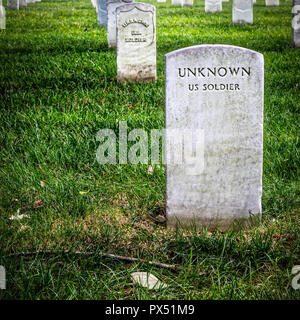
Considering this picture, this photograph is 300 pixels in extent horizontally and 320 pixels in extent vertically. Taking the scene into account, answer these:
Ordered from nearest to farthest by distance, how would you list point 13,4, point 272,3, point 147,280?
point 147,280
point 13,4
point 272,3

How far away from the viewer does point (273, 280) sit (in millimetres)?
2828

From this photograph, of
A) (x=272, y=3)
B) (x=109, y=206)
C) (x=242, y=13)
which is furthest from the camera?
(x=272, y=3)

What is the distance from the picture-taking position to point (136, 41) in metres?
7.30

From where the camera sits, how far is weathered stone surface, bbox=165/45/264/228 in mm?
3311

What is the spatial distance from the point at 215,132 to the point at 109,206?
35.6 inches

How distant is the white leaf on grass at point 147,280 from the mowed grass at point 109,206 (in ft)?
0.12

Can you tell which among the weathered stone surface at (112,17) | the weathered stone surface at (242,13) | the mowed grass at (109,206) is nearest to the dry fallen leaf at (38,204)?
the mowed grass at (109,206)

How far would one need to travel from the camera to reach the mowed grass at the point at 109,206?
276cm

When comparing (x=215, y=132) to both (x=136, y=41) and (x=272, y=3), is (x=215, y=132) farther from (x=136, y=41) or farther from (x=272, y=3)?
(x=272, y=3)

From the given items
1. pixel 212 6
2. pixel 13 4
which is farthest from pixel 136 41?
pixel 13 4

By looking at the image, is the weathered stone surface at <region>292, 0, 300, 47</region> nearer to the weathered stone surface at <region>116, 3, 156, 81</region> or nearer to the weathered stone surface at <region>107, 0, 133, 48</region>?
the weathered stone surface at <region>107, 0, 133, 48</region>

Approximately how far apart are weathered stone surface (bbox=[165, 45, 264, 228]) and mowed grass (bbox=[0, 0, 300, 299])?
0.60 feet
